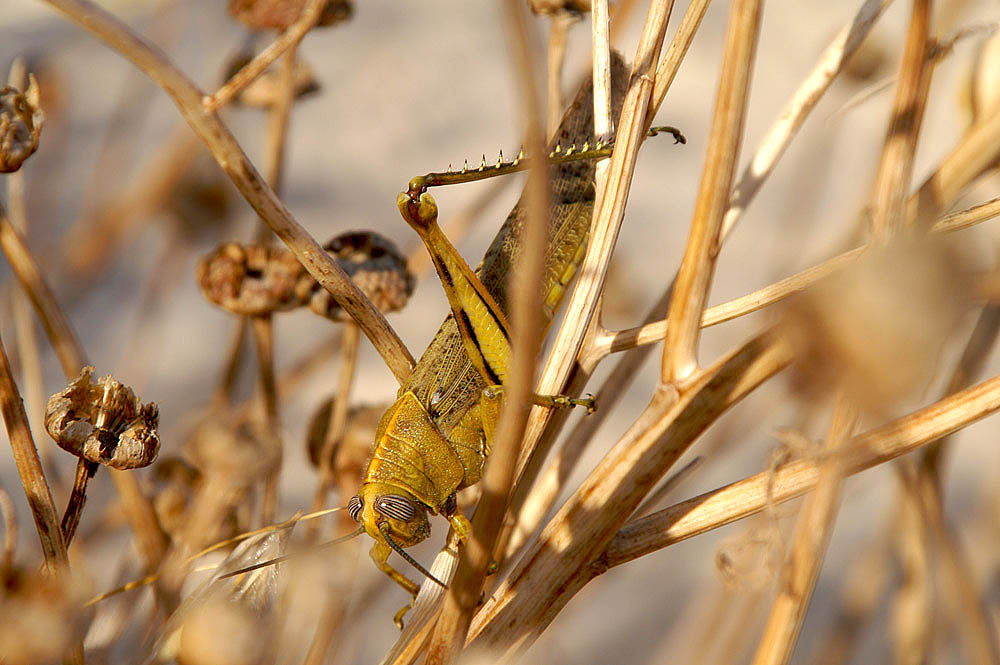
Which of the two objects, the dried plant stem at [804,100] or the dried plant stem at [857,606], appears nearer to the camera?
the dried plant stem at [804,100]

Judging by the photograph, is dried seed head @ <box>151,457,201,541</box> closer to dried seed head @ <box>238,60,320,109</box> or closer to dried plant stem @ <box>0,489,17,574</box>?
dried plant stem @ <box>0,489,17,574</box>

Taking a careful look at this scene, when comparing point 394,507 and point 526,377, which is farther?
point 394,507

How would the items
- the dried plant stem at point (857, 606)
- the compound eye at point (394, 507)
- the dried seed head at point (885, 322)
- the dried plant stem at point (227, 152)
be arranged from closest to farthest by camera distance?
the dried seed head at point (885, 322) → the dried plant stem at point (227, 152) → the compound eye at point (394, 507) → the dried plant stem at point (857, 606)

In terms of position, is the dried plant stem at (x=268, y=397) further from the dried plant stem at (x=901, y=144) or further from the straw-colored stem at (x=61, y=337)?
the dried plant stem at (x=901, y=144)

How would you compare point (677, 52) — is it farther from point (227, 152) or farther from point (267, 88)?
point (267, 88)

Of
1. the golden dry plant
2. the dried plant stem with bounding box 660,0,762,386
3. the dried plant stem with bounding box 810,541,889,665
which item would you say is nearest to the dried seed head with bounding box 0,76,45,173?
the golden dry plant

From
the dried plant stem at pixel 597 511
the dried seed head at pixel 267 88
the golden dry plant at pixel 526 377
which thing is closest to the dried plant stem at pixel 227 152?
the golden dry plant at pixel 526 377

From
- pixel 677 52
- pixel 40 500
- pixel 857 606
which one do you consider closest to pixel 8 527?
pixel 40 500
